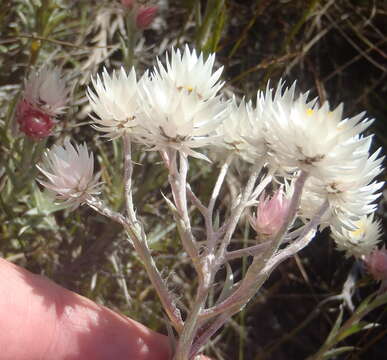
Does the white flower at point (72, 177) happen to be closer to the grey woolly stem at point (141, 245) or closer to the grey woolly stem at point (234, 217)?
the grey woolly stem at point (141, 245)

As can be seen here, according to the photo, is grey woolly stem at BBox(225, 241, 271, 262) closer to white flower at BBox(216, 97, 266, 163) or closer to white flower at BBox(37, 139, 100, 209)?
white flower at BBox(216, 97, 266, 163)

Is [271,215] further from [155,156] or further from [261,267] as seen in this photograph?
[155,156]

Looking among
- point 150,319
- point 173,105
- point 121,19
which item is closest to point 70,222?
point 150,319

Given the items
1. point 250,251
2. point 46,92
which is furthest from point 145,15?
point 250,251

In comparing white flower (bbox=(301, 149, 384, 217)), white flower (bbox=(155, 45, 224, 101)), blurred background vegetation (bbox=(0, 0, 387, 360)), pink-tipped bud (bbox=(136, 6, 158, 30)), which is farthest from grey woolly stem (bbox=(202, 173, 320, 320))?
pink-tipped bud (bbox=(136, 6, 158, 30))

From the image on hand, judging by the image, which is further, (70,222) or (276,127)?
(70,222)

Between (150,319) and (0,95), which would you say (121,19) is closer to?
(0,95)
